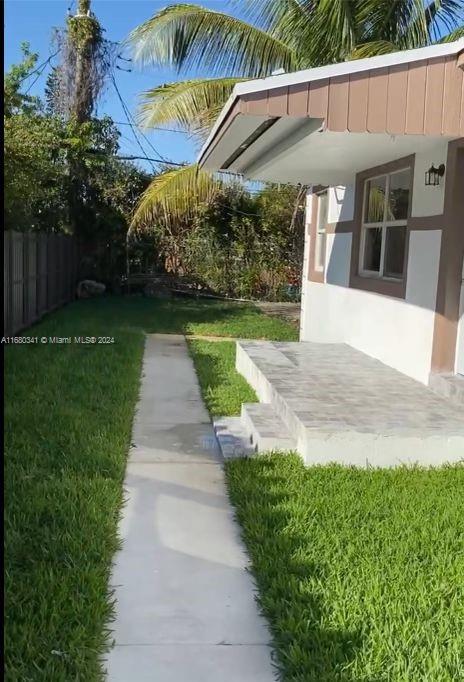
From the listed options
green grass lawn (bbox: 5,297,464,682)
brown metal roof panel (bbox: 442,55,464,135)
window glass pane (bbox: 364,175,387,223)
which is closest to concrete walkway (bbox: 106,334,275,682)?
green grass lawn (bbox: 5,297,464,682)

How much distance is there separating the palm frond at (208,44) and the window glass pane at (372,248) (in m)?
4.04

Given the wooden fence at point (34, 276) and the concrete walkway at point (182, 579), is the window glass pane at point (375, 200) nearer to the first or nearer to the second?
the concrete walkway at point (182, 579)

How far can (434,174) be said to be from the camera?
5.93 metres

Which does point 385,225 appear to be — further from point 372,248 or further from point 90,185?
point 90,185

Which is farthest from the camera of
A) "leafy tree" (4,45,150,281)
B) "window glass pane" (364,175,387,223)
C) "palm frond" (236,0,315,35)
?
"leafy tree" (4,45,150,281)

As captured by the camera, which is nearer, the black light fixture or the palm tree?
the black light fixture

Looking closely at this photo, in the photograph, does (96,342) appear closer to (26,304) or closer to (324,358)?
(26,304)

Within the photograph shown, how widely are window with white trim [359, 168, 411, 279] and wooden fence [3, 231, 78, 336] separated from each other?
4507mm

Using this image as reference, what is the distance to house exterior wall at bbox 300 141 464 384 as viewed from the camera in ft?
19.6

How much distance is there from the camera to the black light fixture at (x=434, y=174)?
581 centimetres

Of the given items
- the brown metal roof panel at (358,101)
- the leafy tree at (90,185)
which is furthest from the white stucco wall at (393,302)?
the leafy tree at (90,185)

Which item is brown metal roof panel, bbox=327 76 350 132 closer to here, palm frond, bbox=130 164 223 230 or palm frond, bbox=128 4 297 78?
palm frond, bbox=128 4 297 78

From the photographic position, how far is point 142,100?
1138 centimetres

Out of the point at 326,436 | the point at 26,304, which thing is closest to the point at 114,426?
the point at 326,436
